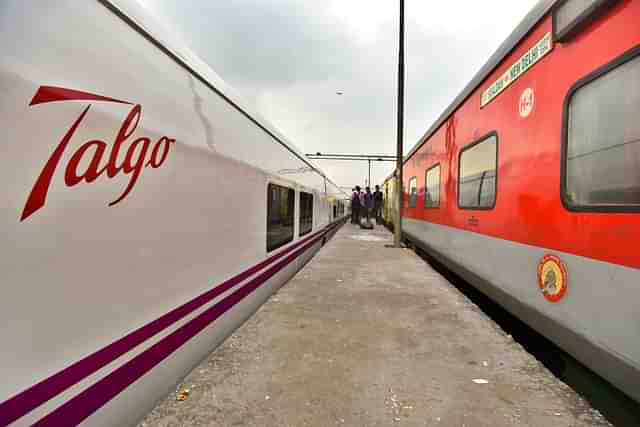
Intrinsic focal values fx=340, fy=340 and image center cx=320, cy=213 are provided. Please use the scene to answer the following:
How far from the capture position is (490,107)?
371cm

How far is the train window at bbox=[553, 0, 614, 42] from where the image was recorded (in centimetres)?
201

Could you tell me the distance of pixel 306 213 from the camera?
25.0 feet

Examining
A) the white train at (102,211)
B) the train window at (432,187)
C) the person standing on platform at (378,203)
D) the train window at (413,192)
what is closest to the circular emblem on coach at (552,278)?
the white train at (102,211)

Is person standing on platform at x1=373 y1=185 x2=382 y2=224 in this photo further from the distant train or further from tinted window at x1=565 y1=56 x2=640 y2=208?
tinted window at x1=565 y1=56 x2=640 y2=208

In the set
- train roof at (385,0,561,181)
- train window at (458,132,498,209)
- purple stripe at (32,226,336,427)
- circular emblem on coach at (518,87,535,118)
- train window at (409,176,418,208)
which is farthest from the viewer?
train window at (409,176,418,208)

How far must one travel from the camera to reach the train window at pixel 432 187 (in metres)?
6.13

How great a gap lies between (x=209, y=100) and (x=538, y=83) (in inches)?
102

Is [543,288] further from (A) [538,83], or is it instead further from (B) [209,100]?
(B) [209,100]

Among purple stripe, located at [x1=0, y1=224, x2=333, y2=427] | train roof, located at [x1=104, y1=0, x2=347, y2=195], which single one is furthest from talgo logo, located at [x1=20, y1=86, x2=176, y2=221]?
purple stripe, located at [x1=0, y1=224, x2=333, y2=427]

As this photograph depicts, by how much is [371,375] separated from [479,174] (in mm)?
2669

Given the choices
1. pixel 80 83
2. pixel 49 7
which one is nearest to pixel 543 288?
pixel 80 83

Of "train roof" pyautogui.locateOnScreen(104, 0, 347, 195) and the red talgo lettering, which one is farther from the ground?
"train roof" pyautogui.locateOnScreen(104, 0, 347, 195)

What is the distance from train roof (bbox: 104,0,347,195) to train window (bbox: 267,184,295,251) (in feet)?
3.78

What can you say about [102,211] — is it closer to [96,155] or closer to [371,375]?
[96,155]
